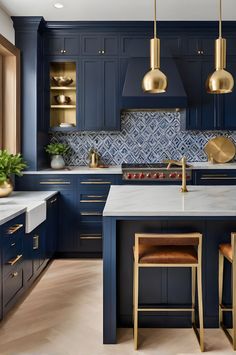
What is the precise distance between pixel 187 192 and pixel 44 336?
1499 mm

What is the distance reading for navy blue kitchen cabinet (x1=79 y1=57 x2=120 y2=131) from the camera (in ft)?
16.7

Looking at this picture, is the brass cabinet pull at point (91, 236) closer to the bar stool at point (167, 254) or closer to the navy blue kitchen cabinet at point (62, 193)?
the navy blue kitchen cabinet at point (62, 193)

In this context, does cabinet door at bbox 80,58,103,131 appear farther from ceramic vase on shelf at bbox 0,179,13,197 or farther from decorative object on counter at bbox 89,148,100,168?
ceramic vase on shelf at bbox 0,179,13,197

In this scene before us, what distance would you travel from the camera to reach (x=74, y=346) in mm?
2545

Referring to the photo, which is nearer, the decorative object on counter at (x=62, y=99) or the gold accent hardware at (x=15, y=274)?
the gold accent hardware at (x=15, y=274)

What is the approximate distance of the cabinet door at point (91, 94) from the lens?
5.09 metres

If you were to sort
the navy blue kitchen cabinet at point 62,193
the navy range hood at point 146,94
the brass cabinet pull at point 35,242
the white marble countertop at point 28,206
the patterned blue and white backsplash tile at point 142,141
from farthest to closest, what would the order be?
the patterned blue and white backsplash tile at point 142,141 < the navy range hood at point 146,94 < the navy blue kitchen cabinet at point 62,193 < the brass cabinet pull at point 35,242 < the white marble countertop at point 28,206

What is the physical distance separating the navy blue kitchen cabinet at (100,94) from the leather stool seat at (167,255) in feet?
9.15

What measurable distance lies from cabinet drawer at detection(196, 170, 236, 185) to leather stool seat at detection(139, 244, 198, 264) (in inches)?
92.4

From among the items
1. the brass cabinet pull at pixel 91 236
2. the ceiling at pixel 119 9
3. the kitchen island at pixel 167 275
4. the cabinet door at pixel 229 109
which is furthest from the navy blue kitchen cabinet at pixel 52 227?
the cabinet door at pixel 229 109

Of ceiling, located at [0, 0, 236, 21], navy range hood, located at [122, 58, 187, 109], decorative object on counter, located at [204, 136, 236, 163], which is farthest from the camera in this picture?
decorative object on counter, located at [204, 136, 236, 163]

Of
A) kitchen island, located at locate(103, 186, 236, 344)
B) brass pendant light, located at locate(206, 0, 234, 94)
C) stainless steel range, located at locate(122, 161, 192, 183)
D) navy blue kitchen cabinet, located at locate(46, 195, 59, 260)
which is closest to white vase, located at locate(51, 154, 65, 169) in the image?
navy blue kitchen cabinet, located at locate(46, 195, 59, 260)

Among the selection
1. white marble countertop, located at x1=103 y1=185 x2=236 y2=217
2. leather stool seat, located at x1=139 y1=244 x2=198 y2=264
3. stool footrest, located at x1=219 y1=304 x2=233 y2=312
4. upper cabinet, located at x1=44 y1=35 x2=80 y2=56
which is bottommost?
stool footrest, located at x1=219 y1=304 x2=233 y2=312

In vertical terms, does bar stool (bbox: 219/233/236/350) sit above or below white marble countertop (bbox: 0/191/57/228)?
below
